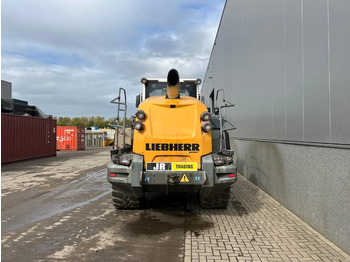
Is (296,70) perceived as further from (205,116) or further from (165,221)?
(165,221)

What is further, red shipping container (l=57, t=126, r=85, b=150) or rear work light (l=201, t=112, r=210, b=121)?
red shipping container (l=57, t=126, r=85, b=150)

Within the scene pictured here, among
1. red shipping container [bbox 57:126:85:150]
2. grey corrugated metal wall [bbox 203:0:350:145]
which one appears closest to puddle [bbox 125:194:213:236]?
grey corrugated metal wall [bbox 203:0:350:145]

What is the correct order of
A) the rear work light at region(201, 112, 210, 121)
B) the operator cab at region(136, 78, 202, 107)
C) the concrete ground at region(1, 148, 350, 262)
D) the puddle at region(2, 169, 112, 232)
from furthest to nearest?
the operator cab at region(136, 78, 202, 107), the puddle at region(2, 169, 112, 232), the rear work light at region(201, 112, 210, 121), the concrete ground at region(1, 148, 350, 262)

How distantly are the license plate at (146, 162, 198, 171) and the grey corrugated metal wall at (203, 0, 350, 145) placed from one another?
2.11 metres

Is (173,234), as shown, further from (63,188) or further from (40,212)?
(63,188)

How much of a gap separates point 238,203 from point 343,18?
4.43 metres

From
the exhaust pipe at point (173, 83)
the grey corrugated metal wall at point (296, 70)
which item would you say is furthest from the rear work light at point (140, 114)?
the grey corrugated metal wall at point (296, 70)

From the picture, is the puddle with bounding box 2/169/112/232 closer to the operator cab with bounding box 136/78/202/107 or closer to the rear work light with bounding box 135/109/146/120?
the rear work light with bounding box 135/109/146/120

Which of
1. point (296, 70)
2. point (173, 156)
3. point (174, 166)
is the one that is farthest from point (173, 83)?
point (296, 70)

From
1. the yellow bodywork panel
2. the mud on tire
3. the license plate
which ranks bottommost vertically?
the mud on tire

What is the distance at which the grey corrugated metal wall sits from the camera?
165 inches

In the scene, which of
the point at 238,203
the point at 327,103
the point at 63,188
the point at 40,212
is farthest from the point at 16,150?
the point at 327,103

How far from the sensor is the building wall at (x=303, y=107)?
13.6 ft

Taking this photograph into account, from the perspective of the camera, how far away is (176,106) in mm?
5508
